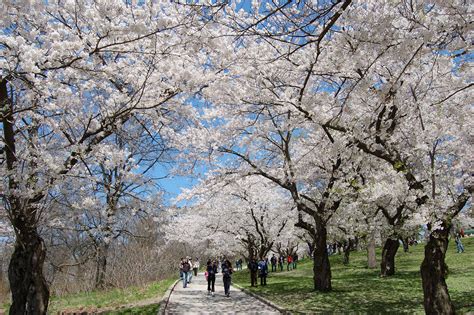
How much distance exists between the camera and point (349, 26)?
834cm

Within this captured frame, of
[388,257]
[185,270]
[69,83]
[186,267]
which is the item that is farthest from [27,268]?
[388,257]

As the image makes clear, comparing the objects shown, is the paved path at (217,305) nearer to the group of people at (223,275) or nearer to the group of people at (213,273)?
the group of people at (223,275)

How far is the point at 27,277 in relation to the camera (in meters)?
8.25

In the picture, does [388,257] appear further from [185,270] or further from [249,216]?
[249,216]

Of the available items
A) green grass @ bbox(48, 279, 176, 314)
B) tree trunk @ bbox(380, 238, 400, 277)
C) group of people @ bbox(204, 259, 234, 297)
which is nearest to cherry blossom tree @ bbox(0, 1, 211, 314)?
green grass @ bbox(48, 279, 176, 314)

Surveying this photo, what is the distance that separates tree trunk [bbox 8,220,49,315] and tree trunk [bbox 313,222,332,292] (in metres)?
10.2

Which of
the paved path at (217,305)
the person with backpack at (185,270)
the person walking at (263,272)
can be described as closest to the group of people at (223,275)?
the paved path at (217,305)

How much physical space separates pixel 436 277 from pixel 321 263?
7.06 m

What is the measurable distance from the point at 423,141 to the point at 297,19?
787cm

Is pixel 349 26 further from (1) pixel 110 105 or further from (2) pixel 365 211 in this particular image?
(2) pixel 365 211

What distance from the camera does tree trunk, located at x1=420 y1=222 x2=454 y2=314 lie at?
8766mm

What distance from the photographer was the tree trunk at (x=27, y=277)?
323 inches

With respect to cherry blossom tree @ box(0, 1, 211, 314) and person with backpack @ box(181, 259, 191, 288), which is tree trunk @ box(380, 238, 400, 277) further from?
cherry blossom tree @ box(0, 1, 211, 314)

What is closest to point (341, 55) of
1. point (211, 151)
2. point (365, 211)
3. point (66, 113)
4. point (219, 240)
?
point (66, 113)
